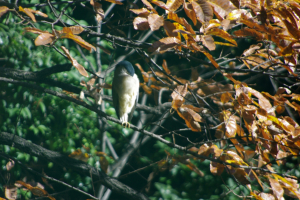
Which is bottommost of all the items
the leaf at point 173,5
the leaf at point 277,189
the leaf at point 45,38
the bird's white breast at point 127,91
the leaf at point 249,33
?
the bird's white breast at point 127,91

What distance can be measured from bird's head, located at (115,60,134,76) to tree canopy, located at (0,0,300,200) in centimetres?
24

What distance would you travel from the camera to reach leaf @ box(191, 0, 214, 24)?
108 centimetres

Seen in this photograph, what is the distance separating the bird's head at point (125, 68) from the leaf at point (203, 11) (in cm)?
202

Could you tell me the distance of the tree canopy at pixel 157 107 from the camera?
1.39 metres

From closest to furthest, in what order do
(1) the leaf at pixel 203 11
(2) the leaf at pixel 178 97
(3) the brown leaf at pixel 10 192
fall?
1. (1) the leaf at pixel 203 11
2. (2) the leaf at pixel 178 97
3. (3) the brown leaf at pixel 10 192

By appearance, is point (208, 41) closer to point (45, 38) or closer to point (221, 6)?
point (221, 6)

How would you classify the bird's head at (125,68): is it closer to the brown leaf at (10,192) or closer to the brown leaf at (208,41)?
the brown leaf at (10,192)

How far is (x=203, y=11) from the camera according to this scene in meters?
1.08

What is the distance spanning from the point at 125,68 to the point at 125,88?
256 millimetres

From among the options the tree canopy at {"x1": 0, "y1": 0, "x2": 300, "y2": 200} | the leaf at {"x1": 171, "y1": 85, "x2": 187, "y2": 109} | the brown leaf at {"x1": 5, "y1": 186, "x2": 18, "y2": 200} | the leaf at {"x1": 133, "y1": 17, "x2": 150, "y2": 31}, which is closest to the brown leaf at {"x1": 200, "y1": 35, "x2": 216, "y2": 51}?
the tree canopy at {"x1": 0, "y1": 0, "x2": 300, "y2": 200}

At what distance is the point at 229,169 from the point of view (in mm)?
1689

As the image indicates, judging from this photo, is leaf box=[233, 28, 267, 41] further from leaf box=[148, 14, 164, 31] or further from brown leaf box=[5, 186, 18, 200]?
brown leaf box=[5, 186, 18, 200]

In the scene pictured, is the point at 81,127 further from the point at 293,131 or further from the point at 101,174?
the point at 293,131

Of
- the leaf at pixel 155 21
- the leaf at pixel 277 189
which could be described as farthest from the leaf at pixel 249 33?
the leaf at pixel 277 189
